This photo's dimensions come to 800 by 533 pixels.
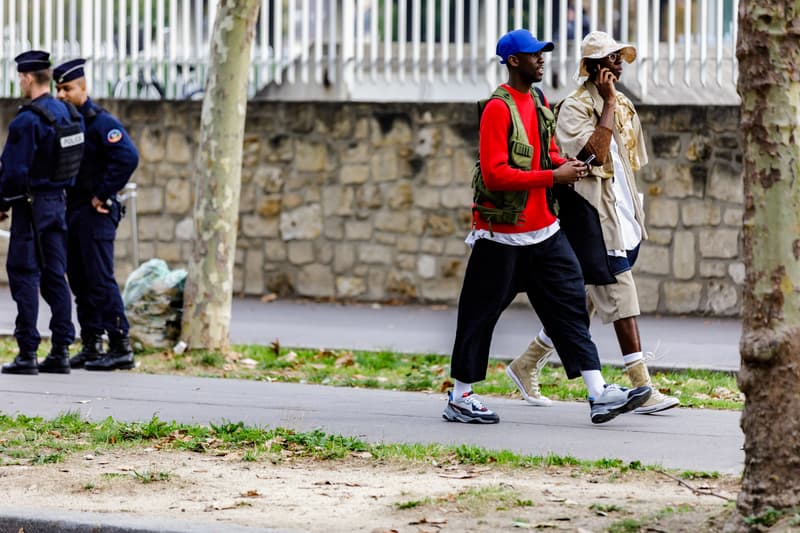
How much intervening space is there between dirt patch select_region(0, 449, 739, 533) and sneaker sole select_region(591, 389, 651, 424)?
1207mm

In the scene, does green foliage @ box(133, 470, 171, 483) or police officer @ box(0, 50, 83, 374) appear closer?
green foliage @ box(133, 470, 171, 483)

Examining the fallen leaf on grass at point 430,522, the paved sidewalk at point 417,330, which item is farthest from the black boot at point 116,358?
the fallen leaf on grass at point 430,522

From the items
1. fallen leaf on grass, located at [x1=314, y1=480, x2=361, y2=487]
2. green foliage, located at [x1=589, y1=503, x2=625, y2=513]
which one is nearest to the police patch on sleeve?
fallen leaf on grass, located at [x1=314, y1=480, x2=361, y2=487]

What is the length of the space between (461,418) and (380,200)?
6691 mm

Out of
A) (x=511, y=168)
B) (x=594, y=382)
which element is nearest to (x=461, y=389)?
(x=594, y=382)

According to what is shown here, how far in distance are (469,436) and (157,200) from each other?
321 inches

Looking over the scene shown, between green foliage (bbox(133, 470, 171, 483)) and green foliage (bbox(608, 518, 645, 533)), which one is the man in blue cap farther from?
green foliage (bbox(608, 518, 645, 533))

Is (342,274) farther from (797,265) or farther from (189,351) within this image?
(797,265)

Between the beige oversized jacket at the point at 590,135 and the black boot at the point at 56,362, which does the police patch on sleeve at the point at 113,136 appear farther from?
the beige oversized jacket at the point at 590,135

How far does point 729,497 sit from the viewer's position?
523cm

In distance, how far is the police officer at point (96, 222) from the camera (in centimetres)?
956

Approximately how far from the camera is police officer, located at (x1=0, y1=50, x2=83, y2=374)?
9.07 meters

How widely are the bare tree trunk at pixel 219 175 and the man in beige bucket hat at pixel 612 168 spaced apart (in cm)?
330

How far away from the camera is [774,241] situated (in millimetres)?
4582
